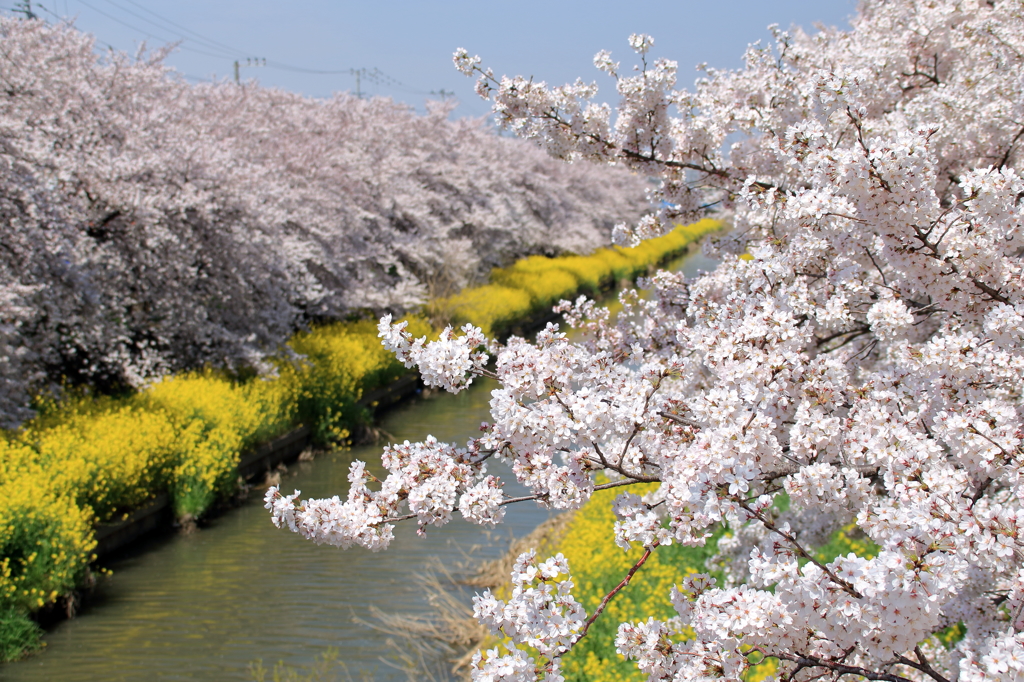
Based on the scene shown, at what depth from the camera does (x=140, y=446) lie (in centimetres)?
872

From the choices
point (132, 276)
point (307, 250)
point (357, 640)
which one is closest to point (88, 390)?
point (132, 276)

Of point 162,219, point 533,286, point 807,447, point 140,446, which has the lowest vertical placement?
point 807,447

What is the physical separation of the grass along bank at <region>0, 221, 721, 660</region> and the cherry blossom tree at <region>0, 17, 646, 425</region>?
489 millimetres

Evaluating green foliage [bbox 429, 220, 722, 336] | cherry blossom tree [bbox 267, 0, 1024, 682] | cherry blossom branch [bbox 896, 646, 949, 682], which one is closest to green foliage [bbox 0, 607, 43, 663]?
cherry blossom tree [bbox 267, 0, 1024, 682]

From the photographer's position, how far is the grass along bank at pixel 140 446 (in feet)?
22.2

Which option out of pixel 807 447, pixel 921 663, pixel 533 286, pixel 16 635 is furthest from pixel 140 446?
pixel 533 286

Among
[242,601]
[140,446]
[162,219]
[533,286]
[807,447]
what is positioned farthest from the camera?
[533,286]

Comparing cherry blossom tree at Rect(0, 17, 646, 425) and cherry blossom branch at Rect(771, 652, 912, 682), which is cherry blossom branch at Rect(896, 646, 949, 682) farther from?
cherry blossom tree at Rect(0, 17, 646, 425)

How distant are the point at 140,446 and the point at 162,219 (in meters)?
2.88

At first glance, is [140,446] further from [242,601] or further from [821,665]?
[821,665]

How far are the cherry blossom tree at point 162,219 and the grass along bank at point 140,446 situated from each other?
49 cm

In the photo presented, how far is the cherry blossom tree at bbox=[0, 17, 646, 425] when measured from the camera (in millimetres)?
8117

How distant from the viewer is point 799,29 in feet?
32.9

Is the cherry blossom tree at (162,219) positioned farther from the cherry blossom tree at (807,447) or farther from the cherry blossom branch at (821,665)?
the cherry blossom branch at (821,665)
